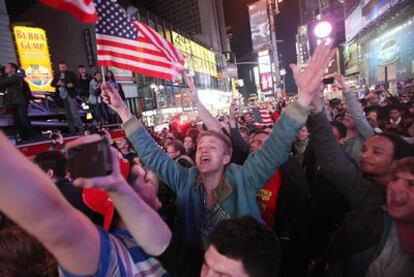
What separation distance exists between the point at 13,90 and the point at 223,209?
8.22 metres

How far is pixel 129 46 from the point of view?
5.21 metres

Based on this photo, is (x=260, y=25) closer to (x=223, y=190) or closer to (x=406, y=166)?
(x=223, y=190)

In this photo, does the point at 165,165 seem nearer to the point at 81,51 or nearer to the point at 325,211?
the point at 325,211

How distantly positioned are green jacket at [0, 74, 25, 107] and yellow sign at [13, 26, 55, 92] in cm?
896

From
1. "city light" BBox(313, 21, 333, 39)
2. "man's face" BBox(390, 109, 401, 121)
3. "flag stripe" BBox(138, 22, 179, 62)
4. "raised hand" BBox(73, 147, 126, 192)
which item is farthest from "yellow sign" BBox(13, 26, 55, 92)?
"raised hand" BBox(73, 147, 126, 192)

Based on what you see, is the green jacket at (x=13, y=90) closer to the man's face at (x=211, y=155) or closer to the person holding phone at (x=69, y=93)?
the person holding phone at (x=69, y=93)

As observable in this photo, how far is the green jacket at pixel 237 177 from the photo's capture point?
2627mm

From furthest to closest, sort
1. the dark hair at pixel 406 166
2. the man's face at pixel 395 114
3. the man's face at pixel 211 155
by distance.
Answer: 1. the man's face at pixel 395 114
2. the man's face at pixel 211 155
3. the dark hair at pixel 406 166

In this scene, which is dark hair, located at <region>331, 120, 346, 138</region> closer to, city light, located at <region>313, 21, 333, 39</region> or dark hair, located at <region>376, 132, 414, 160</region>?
city light, located at <region>313, 21, 333, 39</region>

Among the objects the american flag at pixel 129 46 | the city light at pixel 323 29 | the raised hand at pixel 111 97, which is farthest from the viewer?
the city light at pixel 323 29

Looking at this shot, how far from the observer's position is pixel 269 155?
2717 mm

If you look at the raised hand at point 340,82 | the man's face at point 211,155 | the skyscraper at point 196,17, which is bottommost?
the man's face at point 211,155

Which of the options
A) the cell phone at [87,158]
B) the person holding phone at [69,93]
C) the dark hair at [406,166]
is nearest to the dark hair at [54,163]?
the cell phone at [87,158]

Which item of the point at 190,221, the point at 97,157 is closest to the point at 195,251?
the point at 190,221
